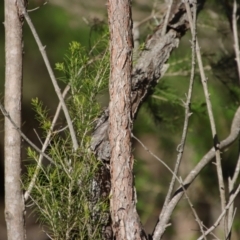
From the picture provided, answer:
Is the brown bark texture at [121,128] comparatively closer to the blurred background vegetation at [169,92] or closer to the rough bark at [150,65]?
the rough bark at [150,65]

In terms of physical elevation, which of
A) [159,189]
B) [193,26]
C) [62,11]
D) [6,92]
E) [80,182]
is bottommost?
[159,189]

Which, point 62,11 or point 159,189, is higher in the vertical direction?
point 62,11

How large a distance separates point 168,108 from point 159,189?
6.05ft

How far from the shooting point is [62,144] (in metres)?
1.56

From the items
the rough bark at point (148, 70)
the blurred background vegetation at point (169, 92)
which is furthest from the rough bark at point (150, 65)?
Answer: the blurred background vegetation at point (169, 92)

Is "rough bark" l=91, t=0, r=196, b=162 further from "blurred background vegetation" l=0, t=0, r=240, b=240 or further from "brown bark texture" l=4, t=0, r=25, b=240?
"blurred background vegetation" l=0, t=0, r=240, b=240

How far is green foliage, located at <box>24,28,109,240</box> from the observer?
1.45 meters

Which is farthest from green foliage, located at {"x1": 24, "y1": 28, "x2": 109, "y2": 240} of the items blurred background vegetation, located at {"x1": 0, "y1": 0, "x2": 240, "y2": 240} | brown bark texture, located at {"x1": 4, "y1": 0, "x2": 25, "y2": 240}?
blurred background vegetation, located at {"x1": 0, "y1": 0, "x2": 240, "y2": 240}

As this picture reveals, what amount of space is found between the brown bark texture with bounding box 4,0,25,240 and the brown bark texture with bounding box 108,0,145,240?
26cm

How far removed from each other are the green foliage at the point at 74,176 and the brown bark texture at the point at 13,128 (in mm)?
44

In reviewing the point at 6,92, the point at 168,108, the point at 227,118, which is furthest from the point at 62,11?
the point at 6,92

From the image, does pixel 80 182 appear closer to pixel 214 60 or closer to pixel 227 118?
pixel 214 60

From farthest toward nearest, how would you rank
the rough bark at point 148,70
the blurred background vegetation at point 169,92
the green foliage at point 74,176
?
the blurred background vegetation at point 169,92 → the rough bark at point 148,70 → the green foliage at point 74,176

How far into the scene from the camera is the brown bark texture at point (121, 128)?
1459mm
